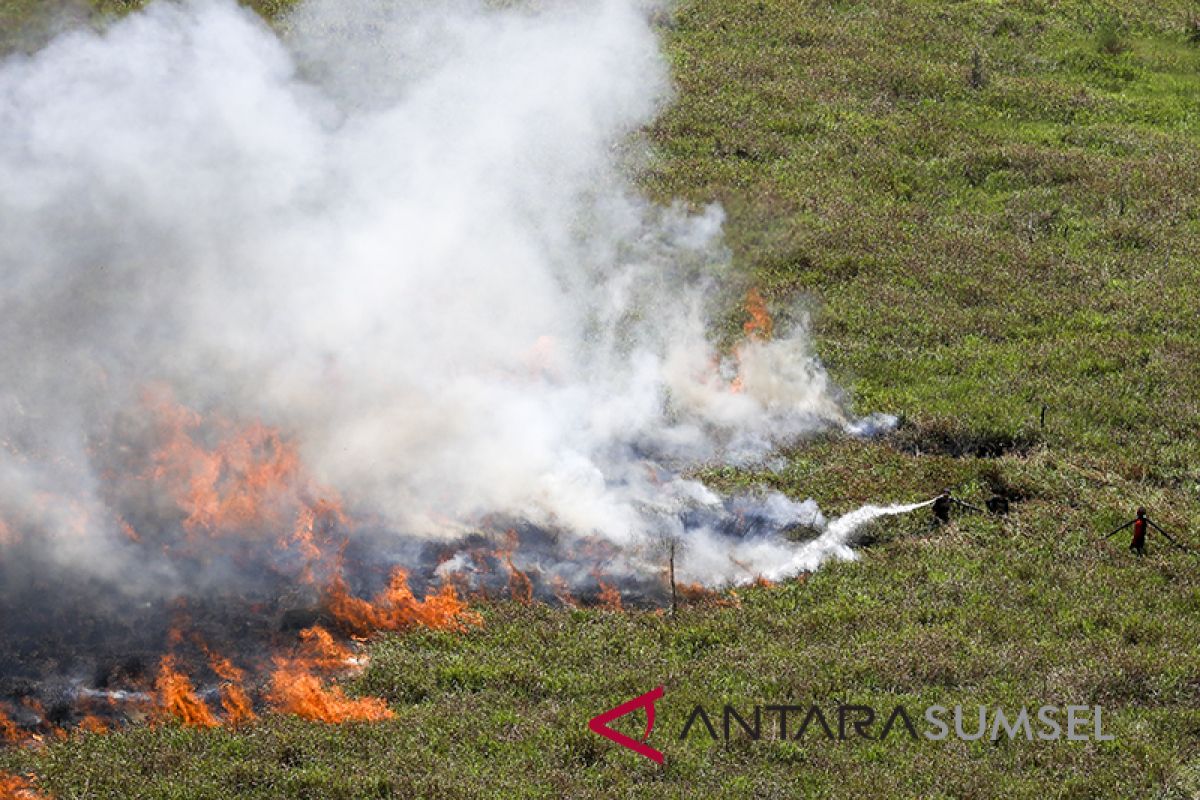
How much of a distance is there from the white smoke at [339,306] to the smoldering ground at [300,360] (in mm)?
37

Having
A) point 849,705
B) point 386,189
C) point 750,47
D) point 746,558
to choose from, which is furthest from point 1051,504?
point 750,47

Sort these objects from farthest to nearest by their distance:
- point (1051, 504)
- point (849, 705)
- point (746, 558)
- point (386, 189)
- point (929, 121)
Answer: point (929, 121)
point (386, 189)
point (1051, 504)
point (746, 558)
point (849, 705)

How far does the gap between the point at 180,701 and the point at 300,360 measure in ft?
18.1

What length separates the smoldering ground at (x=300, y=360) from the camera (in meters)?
15.3

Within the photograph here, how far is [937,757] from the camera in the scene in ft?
39.5

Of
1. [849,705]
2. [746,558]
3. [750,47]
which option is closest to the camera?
[849,705]

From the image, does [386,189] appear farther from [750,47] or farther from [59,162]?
[750,47]

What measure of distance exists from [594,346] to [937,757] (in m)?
9.21

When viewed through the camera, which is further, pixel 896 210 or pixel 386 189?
pixel 896 210

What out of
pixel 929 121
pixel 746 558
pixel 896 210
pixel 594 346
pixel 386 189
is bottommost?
pixel 746 558

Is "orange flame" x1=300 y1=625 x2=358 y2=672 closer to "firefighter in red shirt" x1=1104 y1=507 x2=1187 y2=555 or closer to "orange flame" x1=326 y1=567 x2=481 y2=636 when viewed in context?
"orange flame" x1=326 y1=567 x2=481 y2=636

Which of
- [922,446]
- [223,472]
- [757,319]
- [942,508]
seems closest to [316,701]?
[223,472]

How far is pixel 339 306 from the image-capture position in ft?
58.6

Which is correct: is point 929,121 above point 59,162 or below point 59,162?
above
